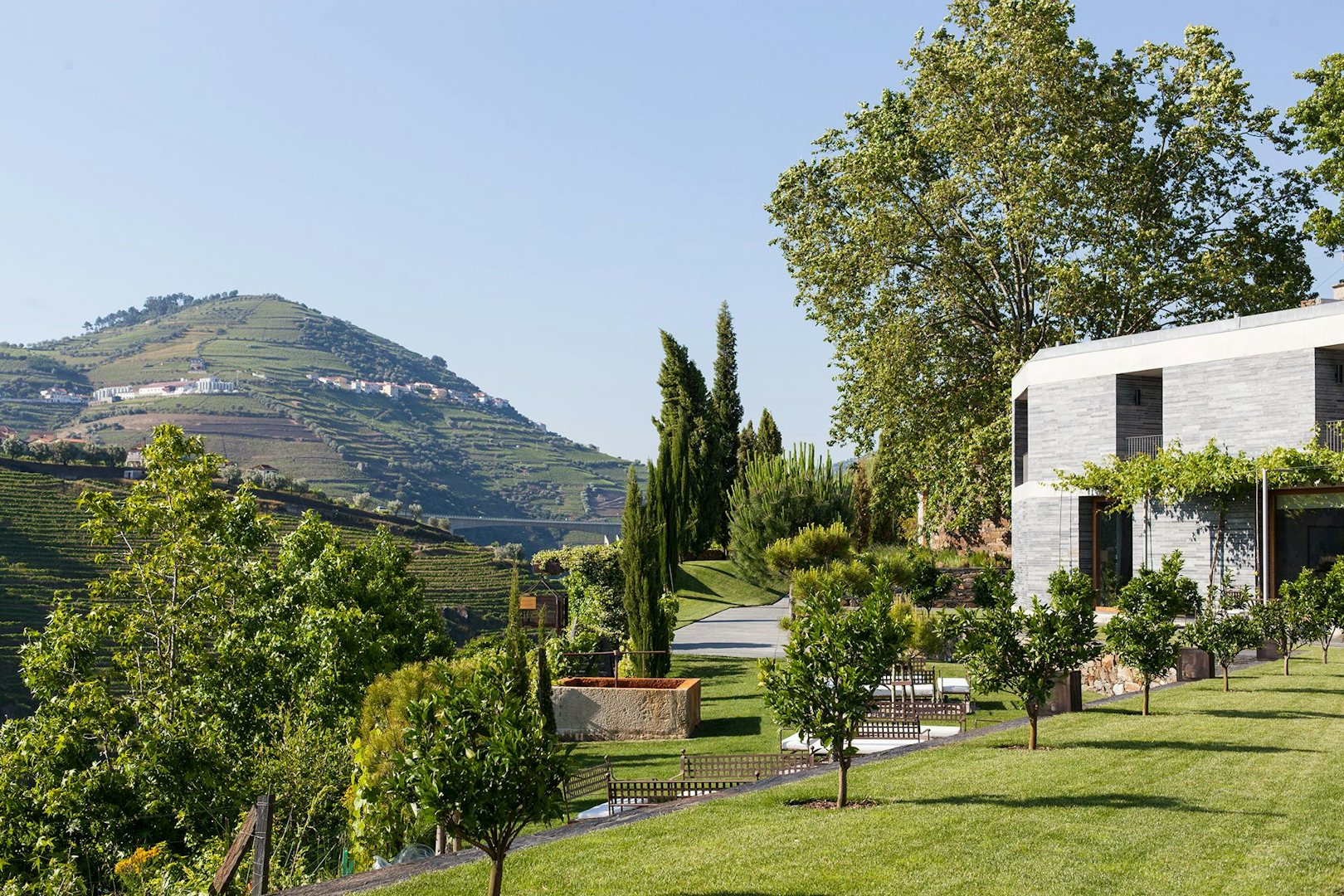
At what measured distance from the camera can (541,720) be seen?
7008mm

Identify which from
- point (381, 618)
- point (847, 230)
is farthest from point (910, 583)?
point (381, 618)

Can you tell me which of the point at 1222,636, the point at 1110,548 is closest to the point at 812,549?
the point at 1110,548

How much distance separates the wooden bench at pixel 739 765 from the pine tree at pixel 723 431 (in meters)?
38.3

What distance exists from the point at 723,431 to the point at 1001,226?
27.2m

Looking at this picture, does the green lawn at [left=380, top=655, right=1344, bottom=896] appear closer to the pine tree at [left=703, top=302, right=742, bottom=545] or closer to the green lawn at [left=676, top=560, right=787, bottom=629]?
the green lawn at [left=676, top=560, right=787, bottom=629]

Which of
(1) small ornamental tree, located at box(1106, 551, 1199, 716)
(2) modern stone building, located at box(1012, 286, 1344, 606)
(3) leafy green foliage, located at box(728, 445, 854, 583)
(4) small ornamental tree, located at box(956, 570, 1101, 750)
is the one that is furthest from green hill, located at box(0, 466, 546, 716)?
(4) small ornamental tree, located at box(956, 570, 1101, 750)

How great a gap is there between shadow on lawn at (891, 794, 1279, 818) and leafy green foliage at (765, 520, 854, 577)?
26340 mm

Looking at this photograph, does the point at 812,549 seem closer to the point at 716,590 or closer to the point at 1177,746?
the point at 716,590

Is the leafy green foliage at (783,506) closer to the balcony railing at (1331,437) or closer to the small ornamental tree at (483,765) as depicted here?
the balcony railing at (1331,437)

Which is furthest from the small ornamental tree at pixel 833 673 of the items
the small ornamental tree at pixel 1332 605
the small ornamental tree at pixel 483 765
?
the small ornamental tree at pixel 1332 605

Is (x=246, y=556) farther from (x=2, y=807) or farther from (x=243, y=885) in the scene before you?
(x=243, y=885)

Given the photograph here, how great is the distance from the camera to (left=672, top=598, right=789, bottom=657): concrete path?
30.3 m

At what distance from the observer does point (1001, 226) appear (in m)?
33.7

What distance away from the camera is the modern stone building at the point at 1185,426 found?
2484 cm
